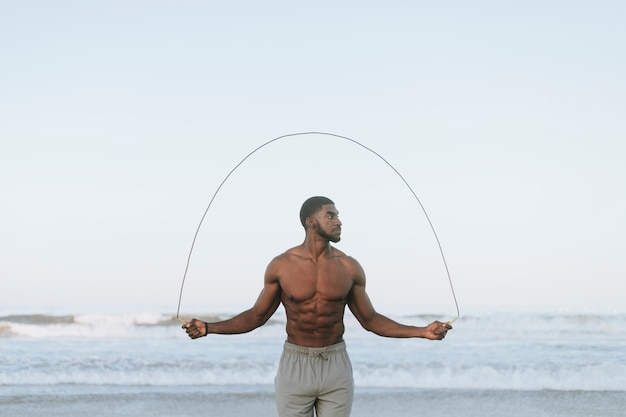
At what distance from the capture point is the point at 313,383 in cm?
544

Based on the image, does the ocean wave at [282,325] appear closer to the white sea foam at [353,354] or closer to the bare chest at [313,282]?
the white sea foam at [353,354]

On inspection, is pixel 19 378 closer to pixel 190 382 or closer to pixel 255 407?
pixel 190 382

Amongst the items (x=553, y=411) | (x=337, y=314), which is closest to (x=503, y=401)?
(x=553, y=411)

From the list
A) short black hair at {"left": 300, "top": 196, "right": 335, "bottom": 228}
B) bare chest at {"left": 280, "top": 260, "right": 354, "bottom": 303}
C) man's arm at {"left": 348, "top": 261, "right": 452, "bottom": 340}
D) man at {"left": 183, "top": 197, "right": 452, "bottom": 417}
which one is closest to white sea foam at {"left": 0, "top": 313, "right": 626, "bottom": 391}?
man's arm at {"left": 348, "top": 261, "right": 452, "bottom": 340}

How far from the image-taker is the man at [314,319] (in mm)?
5449

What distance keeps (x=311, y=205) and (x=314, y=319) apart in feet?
2.19

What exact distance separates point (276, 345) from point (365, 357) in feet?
8.45

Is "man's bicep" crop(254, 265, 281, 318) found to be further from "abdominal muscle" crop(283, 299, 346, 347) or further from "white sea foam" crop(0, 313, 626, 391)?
"white sea foam" crop(0, 313, 626, 391)

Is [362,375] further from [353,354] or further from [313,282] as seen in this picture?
[313,282]

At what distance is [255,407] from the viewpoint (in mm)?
11031

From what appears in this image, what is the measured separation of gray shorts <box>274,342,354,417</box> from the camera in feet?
17.9

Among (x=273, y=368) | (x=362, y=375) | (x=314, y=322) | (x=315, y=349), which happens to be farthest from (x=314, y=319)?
(x=273, y=368)

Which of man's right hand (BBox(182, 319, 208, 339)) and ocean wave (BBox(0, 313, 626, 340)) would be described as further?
ocean wave (BBox(0, 313, 626, 340))

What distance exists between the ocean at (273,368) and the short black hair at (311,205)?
209 inches
